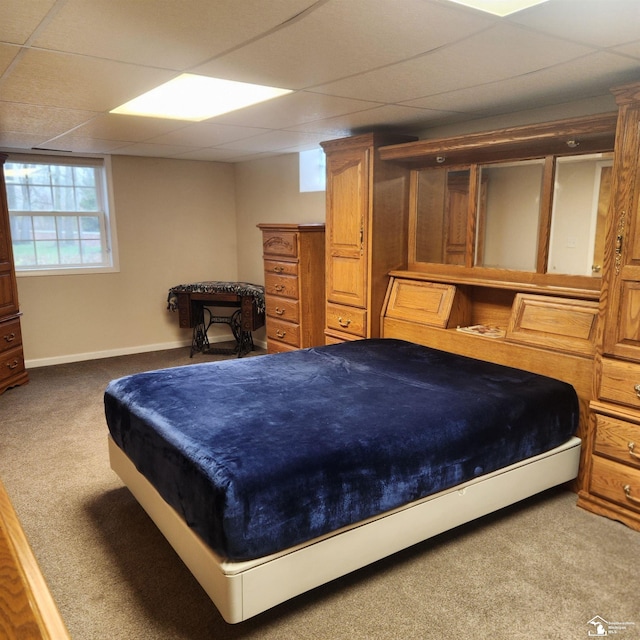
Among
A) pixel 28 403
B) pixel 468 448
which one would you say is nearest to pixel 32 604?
pixel 468 448

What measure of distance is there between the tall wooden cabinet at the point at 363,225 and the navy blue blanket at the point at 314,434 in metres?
0.91

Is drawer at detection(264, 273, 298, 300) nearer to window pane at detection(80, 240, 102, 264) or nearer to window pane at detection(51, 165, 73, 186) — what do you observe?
window pane at detection(80, 240, 102, 264)

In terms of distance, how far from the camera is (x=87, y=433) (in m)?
3.64

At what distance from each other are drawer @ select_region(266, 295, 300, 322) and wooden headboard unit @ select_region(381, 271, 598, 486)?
41.6 inches

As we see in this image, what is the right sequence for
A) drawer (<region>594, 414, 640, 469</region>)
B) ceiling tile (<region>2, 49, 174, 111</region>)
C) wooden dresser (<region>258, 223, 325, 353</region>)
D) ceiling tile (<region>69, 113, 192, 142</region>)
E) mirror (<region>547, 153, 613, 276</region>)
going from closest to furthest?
ceiling tile (<region>2, 49, 174, 111</region>)
drawer (<region>594, 414, 640, 469</region>)
mirror (<region>547, 153, 613, 276</region>)
ceiling tile (<region>69, 113, 192, 142</region>)
wooden dresser (<region>258, 223, 325, 353</region>)

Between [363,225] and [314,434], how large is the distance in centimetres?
209

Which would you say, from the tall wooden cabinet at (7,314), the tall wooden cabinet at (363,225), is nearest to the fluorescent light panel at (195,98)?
the tall wooden cabinet at (363,225)

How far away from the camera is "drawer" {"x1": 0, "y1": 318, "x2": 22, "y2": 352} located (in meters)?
4.41

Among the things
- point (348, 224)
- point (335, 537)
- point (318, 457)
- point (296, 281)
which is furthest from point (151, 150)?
point (335, 537)

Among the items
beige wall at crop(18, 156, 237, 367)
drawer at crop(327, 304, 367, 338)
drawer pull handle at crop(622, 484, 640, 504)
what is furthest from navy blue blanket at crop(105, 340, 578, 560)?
beige wall at crop(18, 156, 237, 367)

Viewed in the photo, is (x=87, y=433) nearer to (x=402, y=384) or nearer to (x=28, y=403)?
(x=28, y=403)

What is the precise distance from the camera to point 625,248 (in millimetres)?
2342

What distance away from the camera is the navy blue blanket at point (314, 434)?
175cm

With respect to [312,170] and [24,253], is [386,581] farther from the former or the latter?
[24,253]
